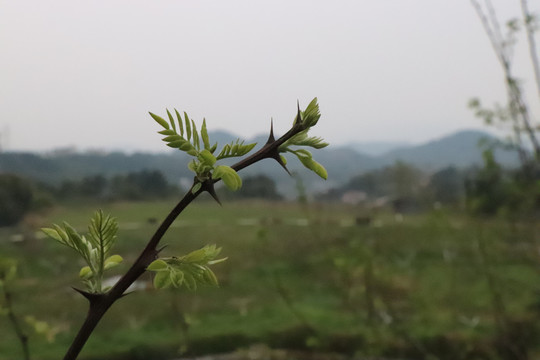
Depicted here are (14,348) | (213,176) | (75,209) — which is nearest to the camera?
(213,176)

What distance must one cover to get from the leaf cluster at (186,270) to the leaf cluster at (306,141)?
0.10ft

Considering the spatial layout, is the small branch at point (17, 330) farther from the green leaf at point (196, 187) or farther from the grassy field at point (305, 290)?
the grassy field at point (305, 290)

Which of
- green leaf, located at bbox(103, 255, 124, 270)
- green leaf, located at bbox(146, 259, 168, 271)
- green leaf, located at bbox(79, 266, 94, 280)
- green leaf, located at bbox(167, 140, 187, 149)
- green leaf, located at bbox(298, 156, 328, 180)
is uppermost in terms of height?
green leaf, located at bbox(167, 140, 187, 149)

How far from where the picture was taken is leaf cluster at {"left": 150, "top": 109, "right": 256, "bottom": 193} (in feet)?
0.35

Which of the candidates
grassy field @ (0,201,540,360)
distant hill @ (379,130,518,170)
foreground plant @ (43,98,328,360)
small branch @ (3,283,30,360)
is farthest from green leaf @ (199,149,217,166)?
distant hill @ (379,130,518,170)

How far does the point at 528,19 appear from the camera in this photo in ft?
2.23

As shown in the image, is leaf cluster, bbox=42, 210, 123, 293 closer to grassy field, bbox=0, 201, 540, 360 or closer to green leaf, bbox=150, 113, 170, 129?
green leaf, bbox=150, 113, 170, 129

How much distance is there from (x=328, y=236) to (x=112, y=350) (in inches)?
23.6

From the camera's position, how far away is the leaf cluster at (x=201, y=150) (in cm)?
11

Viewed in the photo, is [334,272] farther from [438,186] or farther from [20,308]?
[20,308]

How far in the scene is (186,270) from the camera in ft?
0.36

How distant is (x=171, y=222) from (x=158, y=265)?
1 cm

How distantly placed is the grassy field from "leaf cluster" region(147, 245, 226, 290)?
1.69 ft

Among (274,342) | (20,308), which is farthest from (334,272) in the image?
(20,308)
